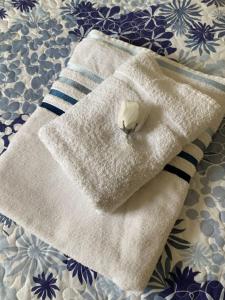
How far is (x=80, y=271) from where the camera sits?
72cm

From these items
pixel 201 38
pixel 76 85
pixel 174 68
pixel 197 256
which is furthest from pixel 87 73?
pixel 197 256

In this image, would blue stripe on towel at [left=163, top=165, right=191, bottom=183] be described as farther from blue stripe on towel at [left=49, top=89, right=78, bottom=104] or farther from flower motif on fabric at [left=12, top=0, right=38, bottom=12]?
flower motif on fabric at [left=12, top=0, right=38, bottom=12]

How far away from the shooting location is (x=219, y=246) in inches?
29.0

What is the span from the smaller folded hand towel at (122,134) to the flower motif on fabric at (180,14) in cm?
26

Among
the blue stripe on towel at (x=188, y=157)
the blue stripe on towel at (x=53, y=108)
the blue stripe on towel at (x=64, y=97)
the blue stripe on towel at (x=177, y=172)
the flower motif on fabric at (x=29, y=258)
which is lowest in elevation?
the flower motif on fabric at (x=29, y=258)

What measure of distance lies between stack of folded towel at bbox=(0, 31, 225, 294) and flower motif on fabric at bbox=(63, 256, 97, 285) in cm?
2

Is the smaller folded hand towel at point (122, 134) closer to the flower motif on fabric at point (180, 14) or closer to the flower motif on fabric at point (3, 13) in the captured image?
the flower motif on fabric at point (180, 14)

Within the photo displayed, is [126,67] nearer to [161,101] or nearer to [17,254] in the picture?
[161,101]

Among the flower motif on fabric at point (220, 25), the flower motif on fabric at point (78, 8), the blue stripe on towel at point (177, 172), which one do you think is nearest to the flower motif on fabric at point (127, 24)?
the flower motif on fabric at point (78, 8)

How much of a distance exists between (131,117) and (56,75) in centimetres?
30

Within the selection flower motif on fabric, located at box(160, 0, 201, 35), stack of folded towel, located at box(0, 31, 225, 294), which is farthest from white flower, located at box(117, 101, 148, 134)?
flower motif on fabric, located at box(160, 0, 201, 35)

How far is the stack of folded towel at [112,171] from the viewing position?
2.30 ft

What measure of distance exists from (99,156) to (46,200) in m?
0.13

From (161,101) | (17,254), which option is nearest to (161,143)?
(161,101)
